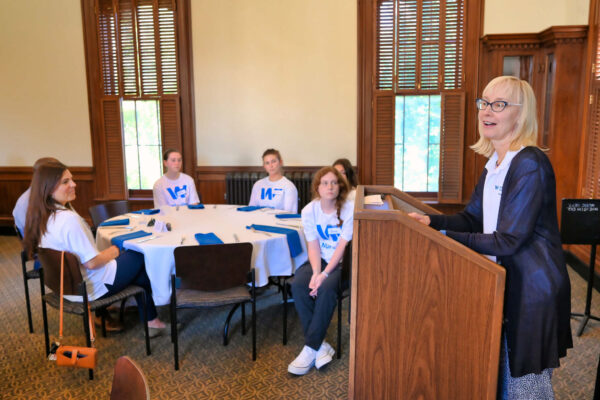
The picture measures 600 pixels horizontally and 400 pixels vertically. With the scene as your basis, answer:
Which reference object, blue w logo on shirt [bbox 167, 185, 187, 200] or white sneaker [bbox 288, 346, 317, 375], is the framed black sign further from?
blue w logo on shirt [bbox 167, 185, 187, 200]

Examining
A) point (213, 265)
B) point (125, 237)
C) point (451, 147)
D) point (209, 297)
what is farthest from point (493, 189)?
point (451, 147)

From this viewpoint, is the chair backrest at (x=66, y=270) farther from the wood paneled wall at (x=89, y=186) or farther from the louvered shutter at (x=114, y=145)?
the louvered shutter at (x=114, y=145)

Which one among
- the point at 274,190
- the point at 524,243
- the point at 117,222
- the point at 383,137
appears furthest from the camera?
the point at 383,137

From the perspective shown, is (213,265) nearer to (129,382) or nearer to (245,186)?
(129,382)

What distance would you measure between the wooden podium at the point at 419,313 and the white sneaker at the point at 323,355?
108 centimetres

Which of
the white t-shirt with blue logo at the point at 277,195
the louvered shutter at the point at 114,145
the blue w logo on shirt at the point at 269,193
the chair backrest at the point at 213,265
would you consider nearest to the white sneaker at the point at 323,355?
the chair backrest at the point at 213,265

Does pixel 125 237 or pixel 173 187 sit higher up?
pixel 173 187

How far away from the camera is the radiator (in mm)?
5961

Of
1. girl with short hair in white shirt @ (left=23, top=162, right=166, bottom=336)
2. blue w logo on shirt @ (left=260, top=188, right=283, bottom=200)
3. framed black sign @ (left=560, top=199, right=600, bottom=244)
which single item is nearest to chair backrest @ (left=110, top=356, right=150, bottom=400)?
girl with short hair in white shirt @ (left=23, top=162, right=166, bottom=336)

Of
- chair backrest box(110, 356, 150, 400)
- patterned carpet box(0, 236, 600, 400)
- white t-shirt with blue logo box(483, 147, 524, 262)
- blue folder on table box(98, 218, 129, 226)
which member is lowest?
patterned carpet box(0, 236, 600, 400)

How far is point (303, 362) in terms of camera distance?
117 inches

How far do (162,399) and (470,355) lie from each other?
1.79 metres

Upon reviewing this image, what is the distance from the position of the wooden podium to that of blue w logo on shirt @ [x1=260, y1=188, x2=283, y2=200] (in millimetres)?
2667

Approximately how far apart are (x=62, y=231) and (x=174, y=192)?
1997mm
